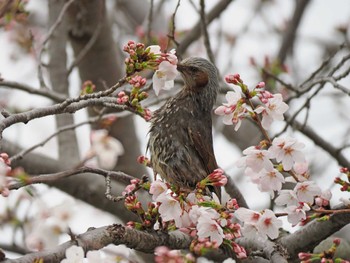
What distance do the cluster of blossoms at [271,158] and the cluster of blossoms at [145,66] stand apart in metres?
0.28

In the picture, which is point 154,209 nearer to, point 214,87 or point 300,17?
point 214,87

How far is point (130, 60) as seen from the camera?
3010 mm

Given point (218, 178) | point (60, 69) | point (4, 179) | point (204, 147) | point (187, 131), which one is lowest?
point (4, 179)

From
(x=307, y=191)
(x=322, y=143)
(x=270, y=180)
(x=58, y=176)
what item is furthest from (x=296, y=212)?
(x=322, y=143)

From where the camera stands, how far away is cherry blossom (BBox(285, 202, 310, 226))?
125 inches

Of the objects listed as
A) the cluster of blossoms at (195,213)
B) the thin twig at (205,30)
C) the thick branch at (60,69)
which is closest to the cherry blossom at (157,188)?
the cluster of blossoms at (195,213)

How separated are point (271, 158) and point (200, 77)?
1.76 meters

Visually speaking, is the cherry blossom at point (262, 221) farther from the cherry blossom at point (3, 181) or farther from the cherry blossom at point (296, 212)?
the cherry blossom at point (3, 181)

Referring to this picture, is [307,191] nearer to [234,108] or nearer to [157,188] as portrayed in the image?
[234,108]

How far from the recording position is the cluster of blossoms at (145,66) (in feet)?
9.90

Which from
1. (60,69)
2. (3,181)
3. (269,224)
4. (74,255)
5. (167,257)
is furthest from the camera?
(60,69)

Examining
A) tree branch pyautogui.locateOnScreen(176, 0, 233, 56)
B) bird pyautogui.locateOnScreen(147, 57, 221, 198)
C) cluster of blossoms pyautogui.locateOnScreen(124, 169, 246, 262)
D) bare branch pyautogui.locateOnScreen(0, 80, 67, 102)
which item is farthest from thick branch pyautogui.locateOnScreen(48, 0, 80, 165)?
cluster of blossoms pyautogui.locateOnScreen(124, 169, 246, 262)

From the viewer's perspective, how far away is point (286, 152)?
318 centimetres

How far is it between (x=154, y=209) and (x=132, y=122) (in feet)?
11.8
